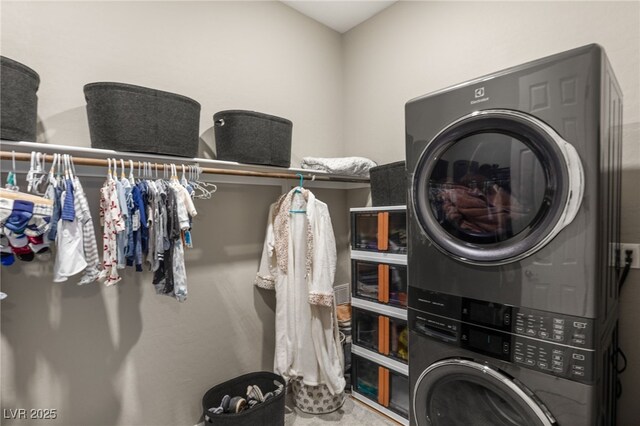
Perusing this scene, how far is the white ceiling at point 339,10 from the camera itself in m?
2.42

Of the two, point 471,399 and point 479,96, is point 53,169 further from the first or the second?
point 471,399

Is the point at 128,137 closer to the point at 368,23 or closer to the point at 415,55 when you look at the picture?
the point at 415,55

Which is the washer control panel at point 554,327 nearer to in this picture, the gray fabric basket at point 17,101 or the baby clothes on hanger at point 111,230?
the baby clothes on hanger at point 111,230

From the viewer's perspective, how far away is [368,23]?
2.63 meters

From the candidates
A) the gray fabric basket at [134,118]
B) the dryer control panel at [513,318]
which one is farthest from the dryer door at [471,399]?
the gray fabric basket at [134,118]

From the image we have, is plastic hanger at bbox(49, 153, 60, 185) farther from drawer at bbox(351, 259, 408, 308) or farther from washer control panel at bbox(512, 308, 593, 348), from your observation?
washer control panel at bbox(512, 308, 593, 348)

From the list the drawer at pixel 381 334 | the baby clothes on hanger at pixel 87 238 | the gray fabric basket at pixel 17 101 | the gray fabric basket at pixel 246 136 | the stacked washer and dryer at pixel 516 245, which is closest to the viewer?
the stacked washer and dryer at pixel 516 245

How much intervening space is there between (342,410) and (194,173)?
5.88 feet

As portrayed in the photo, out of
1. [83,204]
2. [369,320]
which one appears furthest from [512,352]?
[83,204]

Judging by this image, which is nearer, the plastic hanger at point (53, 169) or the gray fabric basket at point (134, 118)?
the plastic hanger at point (53, 169)

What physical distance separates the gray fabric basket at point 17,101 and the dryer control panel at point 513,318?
171 centimetres

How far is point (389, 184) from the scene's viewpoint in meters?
2.05

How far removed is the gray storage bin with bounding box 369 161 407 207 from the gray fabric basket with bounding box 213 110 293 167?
718 millimetres

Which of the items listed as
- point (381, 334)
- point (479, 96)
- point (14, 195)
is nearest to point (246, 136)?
point (14, 195)
